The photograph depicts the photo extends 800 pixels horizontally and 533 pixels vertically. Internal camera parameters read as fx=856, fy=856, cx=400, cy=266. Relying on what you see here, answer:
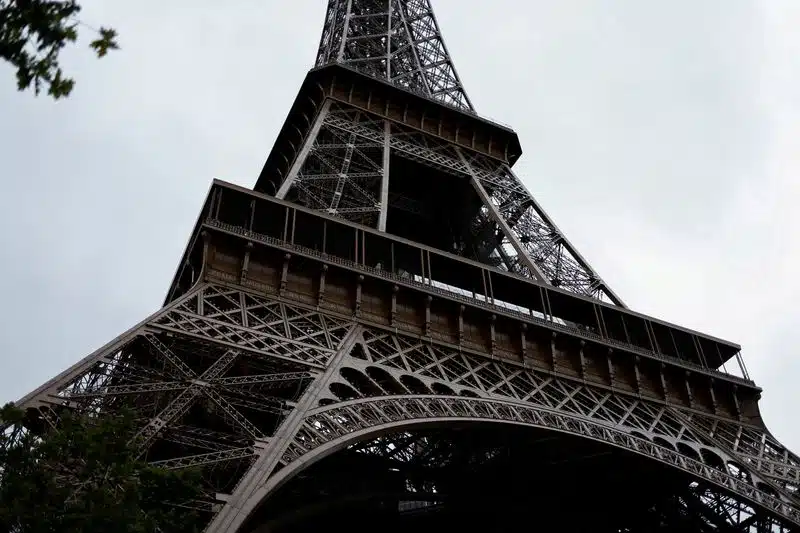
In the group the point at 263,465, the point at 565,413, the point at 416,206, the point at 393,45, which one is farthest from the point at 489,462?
the point at 393,45

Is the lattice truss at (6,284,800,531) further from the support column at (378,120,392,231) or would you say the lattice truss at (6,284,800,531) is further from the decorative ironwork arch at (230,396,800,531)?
the support column at (378,120,392,231)

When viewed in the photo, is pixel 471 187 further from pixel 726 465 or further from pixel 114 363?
pixel 114 363

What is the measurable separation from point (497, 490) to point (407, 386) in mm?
6330

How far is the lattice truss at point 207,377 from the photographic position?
14539 millimetres

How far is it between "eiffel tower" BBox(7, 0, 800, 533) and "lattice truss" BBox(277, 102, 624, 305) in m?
0.13

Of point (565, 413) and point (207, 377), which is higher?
point (565, 413)

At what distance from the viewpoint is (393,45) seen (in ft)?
141

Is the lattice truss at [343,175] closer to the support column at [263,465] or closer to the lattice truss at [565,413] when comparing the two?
the lattice truss at [565,413]

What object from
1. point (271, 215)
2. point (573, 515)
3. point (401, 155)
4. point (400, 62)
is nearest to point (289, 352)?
point (271, 215)

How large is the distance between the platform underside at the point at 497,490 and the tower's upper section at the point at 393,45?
18.2m

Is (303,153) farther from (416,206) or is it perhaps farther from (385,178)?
(416,206)


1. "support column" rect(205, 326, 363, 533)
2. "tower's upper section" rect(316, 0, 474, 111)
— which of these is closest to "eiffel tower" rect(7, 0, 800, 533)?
"support column" rect(205, 326, 363, 533)

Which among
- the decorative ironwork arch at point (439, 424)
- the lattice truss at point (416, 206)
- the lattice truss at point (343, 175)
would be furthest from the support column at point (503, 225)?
the decorative ironwork arch at point (439, 424)

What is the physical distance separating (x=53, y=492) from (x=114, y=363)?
18.6 ft
